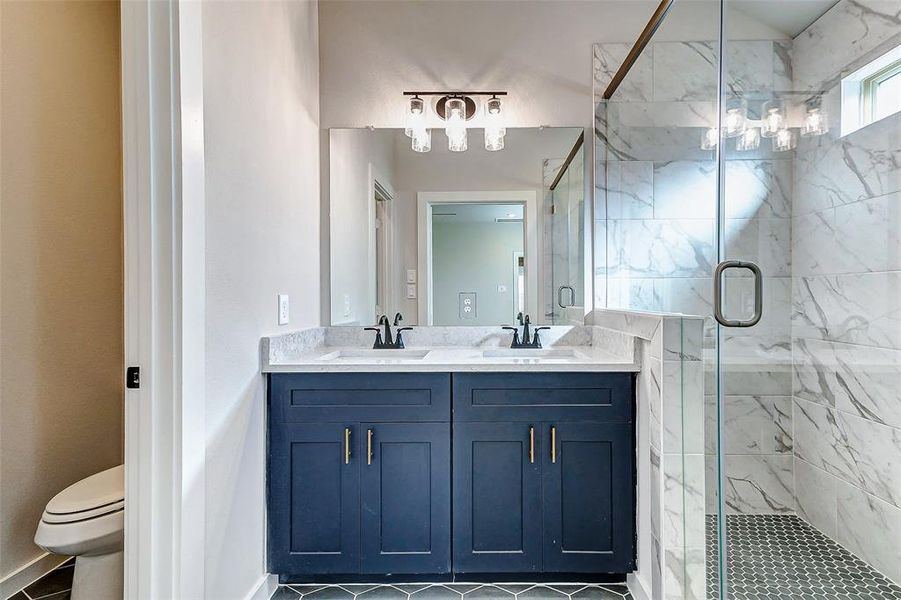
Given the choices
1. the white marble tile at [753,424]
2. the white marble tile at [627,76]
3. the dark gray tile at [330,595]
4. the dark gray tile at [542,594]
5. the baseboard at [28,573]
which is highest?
the white marble tile at [627,76]

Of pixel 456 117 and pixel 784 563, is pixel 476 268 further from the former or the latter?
pixel 784 563

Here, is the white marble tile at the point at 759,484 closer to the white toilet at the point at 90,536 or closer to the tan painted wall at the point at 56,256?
the white toilet at the point at 90,536

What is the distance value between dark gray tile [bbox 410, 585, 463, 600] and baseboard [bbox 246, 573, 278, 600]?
0.52 metres

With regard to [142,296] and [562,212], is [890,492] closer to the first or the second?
[562,212]

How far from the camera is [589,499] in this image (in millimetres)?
1745

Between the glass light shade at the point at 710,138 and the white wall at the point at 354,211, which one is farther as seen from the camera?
the white wall at the point at 354,211

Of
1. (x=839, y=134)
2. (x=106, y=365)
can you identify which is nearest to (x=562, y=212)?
(x=839, y=134)

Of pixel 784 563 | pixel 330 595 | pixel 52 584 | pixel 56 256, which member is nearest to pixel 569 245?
pixel 784 563

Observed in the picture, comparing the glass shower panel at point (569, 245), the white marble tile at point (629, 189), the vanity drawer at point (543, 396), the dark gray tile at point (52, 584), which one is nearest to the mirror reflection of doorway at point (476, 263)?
the glass shower panel at point (569, 245)

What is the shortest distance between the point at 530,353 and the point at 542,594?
964 millimetres

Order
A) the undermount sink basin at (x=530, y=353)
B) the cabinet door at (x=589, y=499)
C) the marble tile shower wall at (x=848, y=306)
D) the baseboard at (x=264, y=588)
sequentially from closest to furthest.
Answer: the marble tile shower wall at (x=848, y=306), the baseboard at (x=264, y=588), the cabinet door at (x=589, y=499), the undermount sink basin at (x=530, y=353)

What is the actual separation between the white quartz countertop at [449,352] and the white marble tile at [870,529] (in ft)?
2.25

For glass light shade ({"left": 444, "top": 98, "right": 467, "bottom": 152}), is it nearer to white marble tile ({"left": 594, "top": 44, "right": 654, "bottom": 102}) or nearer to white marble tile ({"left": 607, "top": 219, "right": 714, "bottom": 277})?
white marble tile ({"left": 594, "top": 44, "right": 654, "bottom": 102})

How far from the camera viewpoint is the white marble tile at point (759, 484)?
4.66ft
